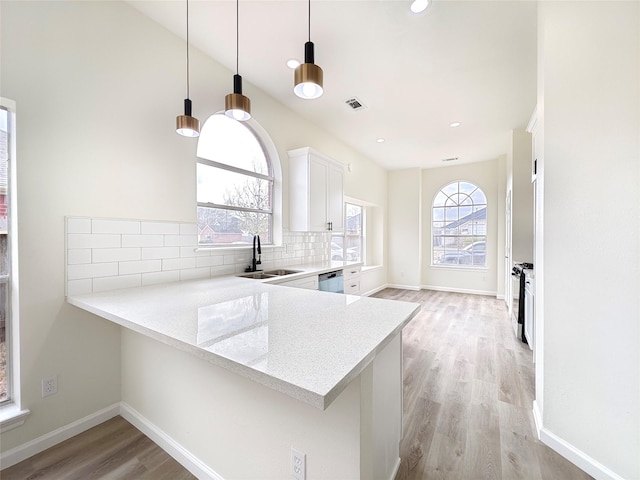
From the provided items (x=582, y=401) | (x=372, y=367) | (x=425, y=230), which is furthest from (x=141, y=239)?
(x=425, y=230)

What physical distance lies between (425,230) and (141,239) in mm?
6063

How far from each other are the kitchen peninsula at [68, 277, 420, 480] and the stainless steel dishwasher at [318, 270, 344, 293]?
1286 mm

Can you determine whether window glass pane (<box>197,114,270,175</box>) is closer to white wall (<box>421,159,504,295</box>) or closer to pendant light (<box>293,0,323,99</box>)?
pendant light (<box>293,0,323,99</box>)

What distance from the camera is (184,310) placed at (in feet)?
4.49

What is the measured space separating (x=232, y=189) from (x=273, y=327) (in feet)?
6.96

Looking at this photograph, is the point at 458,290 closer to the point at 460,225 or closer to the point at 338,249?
the point at 460,225

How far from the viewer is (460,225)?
6.32 meters

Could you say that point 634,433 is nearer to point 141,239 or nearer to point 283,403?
point 283,403

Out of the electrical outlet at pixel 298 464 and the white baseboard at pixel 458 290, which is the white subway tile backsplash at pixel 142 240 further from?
the white baseboard at pixel 458 290

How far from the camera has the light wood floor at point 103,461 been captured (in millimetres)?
1459

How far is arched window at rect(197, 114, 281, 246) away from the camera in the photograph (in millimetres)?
2629

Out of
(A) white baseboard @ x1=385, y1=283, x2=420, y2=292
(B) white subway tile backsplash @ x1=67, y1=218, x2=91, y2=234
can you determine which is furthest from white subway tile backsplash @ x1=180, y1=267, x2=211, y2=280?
(A) white baseboard @ x1=385, y1=283, x2=420, y2=292

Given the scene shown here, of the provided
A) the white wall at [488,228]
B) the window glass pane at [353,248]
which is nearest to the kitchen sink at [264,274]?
the window glass pane at [353,248]

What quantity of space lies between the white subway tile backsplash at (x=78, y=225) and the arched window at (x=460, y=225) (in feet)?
21.1
